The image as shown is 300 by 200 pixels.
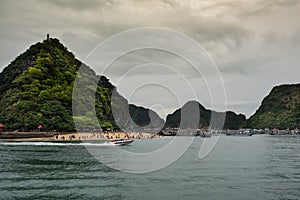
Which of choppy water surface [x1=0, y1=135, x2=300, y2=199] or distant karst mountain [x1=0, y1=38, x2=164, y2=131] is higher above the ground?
distant karst mountain [x1=0, y1=38, x2=164, y2=131]

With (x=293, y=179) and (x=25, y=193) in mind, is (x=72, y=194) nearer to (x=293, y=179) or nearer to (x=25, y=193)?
(x=25, y=193)

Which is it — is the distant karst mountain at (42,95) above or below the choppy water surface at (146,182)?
above

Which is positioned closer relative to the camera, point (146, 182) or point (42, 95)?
point (146, 182)

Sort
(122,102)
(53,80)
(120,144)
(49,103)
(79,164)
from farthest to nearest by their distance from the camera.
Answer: (122,102) → (53,80) → (49,103) → (120,144) → (79,164)

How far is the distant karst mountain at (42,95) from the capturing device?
98.8 meters

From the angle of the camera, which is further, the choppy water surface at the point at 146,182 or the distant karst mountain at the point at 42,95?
the distant karst mountain at the point at 42,95

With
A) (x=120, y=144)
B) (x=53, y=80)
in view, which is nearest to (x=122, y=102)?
(x=53, y=80)

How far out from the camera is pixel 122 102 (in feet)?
620

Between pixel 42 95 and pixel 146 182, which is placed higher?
pixel 42 95

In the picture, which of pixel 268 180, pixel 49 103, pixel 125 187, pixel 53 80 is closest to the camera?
pixel 125 187

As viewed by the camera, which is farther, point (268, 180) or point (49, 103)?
point (49, 103)

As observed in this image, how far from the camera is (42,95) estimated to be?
105 m

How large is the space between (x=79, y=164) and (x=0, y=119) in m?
70.8

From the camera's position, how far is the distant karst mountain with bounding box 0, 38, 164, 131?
3888 inches
